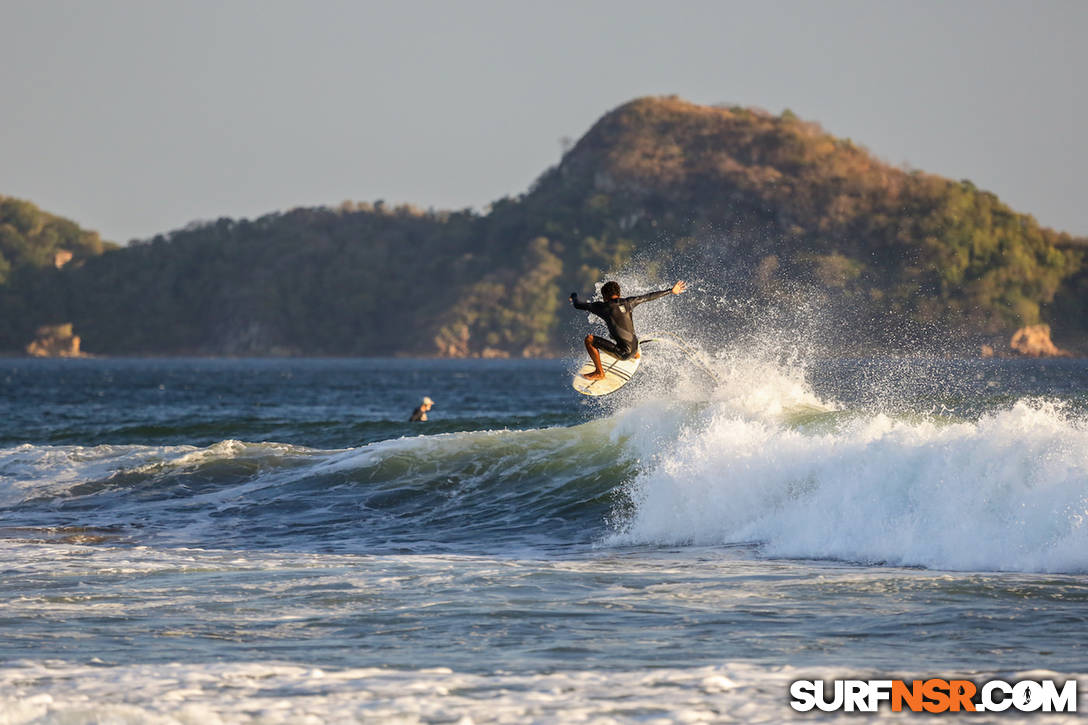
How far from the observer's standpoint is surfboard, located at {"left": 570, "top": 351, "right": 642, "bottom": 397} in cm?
1764

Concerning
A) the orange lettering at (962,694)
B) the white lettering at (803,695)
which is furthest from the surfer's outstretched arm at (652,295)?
the orange lettering at (962,694)

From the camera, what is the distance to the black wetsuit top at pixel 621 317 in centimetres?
1650

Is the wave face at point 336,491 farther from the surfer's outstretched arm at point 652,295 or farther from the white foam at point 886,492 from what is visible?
the surfer's outstretched arm at point 652,295

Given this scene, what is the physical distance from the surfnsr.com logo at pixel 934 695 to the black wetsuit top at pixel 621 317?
339 inches

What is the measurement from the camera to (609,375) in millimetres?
18109

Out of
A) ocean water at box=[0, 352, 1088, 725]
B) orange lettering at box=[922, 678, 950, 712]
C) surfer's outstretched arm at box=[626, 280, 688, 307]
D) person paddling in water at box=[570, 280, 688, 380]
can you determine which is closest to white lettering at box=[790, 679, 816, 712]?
ocean water at box=[0, 352, 1088, 725]

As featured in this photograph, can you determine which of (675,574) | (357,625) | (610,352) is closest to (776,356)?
(610,352)

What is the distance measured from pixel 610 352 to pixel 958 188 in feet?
549

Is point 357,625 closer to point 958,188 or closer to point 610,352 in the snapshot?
point 610,352

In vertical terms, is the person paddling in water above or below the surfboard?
above

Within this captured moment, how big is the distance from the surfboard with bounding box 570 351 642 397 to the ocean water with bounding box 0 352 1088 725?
1.30 meters

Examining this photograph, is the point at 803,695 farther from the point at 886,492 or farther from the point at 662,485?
the point at 662,485

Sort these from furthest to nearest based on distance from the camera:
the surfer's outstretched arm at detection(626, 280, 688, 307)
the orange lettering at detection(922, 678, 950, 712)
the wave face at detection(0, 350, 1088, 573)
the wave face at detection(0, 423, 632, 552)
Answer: the wave face at detection(0, 423, 632, 552)
the surfer's outstretched arm at detection(626, 280, 688, 307)
the wave face at detection(0, 350, 1088, 573)
the orange lettering at detection(922, 678, 950, 712)

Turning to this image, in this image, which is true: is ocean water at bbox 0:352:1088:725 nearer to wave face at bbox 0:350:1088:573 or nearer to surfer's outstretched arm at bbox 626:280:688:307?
wave face at bbox 0:350:1088:573
